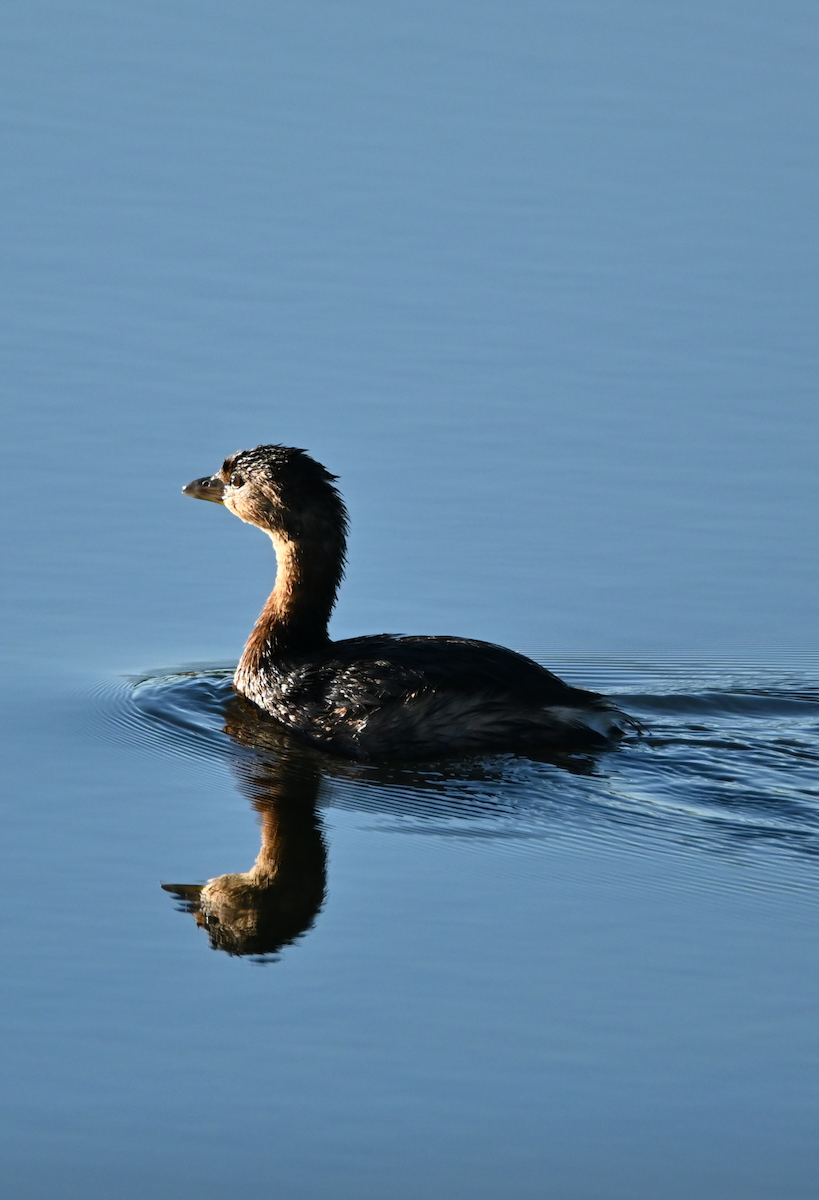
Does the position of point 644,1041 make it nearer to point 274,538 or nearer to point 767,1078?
point 767,1078

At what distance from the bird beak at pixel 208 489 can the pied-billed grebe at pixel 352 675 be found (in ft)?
0.35

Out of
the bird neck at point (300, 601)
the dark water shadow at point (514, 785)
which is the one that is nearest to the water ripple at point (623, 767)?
the dark water shadow at point (514, 785)

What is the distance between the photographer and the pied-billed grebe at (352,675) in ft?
29.1

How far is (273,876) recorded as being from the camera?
7.47m

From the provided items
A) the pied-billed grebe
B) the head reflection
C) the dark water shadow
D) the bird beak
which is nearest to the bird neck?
the pied-billed grebe

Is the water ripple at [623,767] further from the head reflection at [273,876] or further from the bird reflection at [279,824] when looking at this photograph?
the head reflection at [273,876]

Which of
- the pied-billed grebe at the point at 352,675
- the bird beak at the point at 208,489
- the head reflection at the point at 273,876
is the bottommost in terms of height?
the head reflection at the point at 273,876

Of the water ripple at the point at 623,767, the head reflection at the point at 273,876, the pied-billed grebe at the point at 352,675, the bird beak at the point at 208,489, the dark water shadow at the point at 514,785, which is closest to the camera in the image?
the head reflection at the point at 273,876

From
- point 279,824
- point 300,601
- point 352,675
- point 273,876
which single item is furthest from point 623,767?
point 300,601

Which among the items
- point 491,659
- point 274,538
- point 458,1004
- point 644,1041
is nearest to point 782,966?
point 644,1041

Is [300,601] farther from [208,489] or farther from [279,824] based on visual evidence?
[279,824]

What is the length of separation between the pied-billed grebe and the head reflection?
379mm

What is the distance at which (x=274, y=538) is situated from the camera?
10.4 metres

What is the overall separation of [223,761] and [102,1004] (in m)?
2.97
